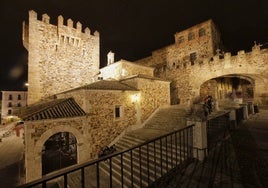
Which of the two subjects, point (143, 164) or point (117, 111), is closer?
point (143, 164)

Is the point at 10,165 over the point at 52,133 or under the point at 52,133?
under

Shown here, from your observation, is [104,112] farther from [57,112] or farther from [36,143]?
[36,143]

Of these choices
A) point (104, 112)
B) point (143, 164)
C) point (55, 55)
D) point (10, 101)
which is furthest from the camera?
point (10, 101)

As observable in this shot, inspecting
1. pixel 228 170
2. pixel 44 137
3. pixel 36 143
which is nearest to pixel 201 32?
pixel 228 170

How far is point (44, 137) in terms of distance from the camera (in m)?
8.48

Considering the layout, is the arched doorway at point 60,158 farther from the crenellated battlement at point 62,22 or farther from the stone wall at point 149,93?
the crenellated battlement at point 62,22

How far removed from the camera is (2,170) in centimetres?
1049

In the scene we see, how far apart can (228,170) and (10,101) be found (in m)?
50.5

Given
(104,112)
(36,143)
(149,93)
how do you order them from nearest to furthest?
1. (36,143)
2. (104,112)
3. (149,93)

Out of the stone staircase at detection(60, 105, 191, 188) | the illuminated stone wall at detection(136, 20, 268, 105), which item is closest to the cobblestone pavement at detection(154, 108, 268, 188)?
the stone staircase at detection(60, 105, 191, 188)

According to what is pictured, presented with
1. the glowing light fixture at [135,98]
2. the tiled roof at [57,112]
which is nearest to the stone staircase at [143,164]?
the glowing light fixture at [135,98]

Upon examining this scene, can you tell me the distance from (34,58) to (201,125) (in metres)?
17.7

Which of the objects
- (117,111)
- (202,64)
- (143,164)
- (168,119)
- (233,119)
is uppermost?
(202,64)

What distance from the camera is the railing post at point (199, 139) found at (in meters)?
4.48
